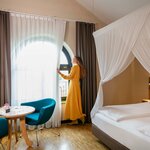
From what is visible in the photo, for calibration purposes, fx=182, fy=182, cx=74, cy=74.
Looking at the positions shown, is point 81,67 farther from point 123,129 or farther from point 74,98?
point 123,129

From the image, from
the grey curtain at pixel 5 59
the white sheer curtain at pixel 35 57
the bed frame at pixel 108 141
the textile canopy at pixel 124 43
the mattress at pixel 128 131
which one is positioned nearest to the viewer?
the mattress at pixel 128 131

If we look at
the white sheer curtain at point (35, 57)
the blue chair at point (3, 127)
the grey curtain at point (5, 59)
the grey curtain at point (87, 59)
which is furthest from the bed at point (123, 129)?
the grey curtain at point (5, 59)

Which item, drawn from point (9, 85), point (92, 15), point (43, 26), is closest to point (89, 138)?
point (9, 85)

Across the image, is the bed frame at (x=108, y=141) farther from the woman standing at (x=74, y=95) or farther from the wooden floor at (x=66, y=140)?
the woman standing at (x=74, y=95)

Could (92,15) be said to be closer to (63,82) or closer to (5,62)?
(63,82)

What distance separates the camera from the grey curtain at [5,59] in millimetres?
3916

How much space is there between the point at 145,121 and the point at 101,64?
1.39 meters

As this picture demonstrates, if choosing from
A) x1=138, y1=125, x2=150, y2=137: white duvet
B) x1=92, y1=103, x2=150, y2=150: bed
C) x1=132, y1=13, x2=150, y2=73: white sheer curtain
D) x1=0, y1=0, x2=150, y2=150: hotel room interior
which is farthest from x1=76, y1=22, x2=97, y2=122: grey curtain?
x1=138, y1=125, x2=150, y2=137: white duvet

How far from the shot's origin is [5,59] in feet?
12.9

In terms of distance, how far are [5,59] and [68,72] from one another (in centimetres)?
166

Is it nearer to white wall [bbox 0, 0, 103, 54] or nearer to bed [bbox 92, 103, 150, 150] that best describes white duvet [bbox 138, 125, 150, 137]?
bed [bbox 92, 103, 150, 150]

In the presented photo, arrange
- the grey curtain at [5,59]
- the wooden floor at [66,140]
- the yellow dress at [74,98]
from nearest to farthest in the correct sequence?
the wooden floor at [66,140] → the grey curtain at [5,59] → the yellow dress at [74,98]

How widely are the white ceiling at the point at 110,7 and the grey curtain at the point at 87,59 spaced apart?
0.39m

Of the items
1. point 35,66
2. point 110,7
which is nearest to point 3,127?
point 35,66
